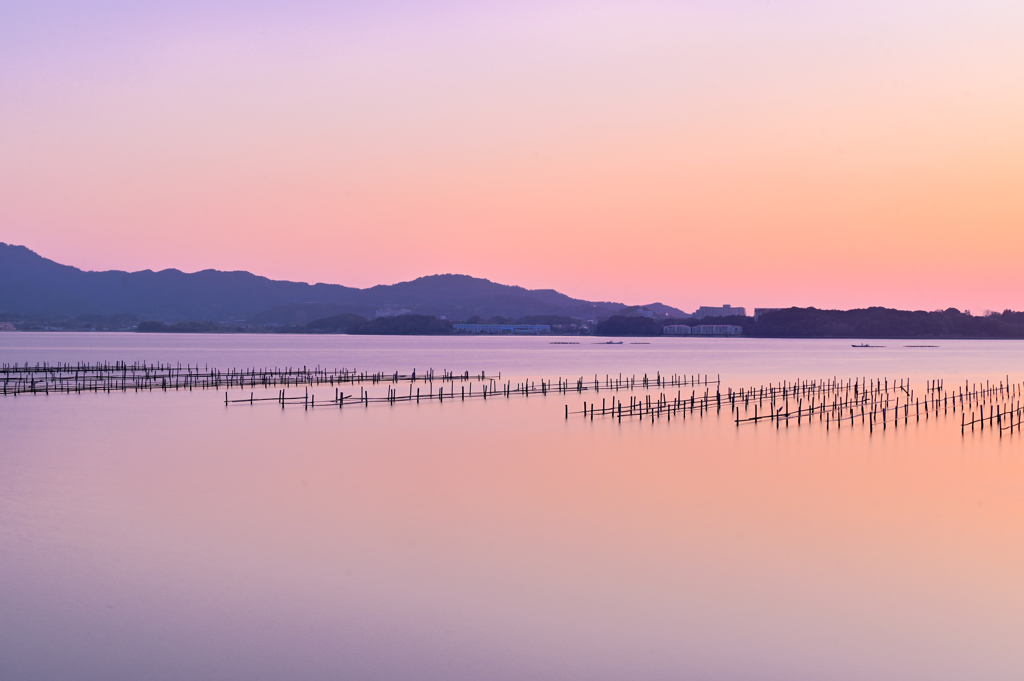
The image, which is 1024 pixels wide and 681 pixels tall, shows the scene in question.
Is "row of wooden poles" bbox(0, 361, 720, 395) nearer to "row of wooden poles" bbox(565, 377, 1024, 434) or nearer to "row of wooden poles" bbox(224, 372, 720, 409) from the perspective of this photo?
"row of wooden poles" bbox(224, 372, 720, 409)

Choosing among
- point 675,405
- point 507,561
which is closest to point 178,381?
point 675,405

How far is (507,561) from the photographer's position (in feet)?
64.7

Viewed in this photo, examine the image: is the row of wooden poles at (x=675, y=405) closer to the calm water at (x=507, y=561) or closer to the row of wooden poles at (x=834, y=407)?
the row of wooden poles at (x=834, y=407)

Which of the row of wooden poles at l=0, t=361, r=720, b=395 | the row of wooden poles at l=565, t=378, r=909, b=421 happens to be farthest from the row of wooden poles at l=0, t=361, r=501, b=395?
the row of wooden poles at l=565, t=378, r=909, b=421

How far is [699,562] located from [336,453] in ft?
65.4

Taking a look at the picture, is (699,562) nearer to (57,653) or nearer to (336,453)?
(57,653)

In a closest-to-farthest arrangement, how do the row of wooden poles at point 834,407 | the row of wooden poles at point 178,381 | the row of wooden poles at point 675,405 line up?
the row of wooden poles at point 834,407, the row of wooden poles at point 675,405, the row of wooden poles at point 178,381

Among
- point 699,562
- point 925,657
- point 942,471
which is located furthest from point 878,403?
point 925,657

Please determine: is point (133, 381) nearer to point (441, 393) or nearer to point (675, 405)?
point (441, 393)

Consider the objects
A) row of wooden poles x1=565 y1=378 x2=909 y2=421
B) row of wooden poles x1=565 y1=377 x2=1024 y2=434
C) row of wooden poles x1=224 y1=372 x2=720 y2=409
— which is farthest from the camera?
row of wooden poles x1=224 y1=372 x2=720 y2=409

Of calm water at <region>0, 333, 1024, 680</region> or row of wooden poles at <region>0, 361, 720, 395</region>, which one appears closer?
calm water at <region>0, 333, 1024, 680</region>

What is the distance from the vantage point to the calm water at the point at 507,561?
1427 centimetres

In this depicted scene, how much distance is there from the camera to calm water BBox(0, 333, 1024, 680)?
1427cm

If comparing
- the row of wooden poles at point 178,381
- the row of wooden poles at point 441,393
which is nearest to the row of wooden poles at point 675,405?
the row of wooden poles at point 441,393
